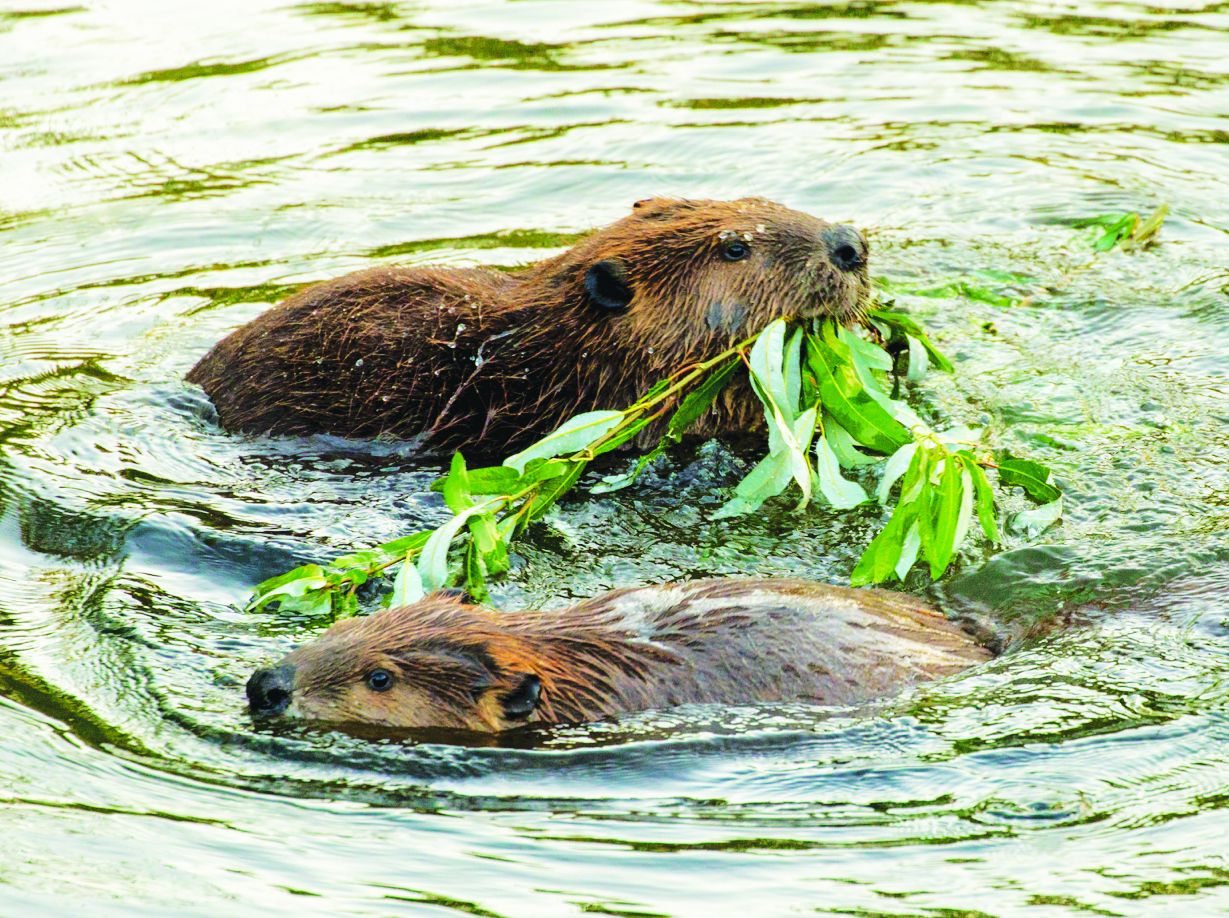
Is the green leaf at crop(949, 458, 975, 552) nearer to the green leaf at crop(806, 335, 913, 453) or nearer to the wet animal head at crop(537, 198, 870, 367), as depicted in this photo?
the green leaf at crop(806, 335, 913, 453)

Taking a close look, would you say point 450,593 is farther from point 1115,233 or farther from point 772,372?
point 1115,233

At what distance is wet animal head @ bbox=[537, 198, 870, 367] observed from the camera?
5.85 m

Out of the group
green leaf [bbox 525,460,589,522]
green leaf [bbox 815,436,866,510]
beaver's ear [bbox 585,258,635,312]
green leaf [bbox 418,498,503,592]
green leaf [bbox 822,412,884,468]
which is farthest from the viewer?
beaver's ear [bbox 585,258,635,312]

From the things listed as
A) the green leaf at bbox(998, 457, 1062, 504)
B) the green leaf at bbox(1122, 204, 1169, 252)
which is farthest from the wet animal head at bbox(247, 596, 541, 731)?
the green leaf at bbox(1122, 204, 1169, 252)

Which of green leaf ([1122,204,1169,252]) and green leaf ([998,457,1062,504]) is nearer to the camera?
green leaf ([998,457,1062,504])

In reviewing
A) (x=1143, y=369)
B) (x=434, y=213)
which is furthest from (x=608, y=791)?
(x=434, y=213)

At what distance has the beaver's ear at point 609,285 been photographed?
6.02 meters

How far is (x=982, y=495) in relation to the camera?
5.07 meters

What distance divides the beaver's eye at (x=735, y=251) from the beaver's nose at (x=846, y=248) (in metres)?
0.29

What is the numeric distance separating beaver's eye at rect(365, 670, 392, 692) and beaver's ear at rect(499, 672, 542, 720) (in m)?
0.30

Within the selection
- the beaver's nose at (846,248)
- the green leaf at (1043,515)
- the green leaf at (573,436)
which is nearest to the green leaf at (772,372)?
the beaver's nose at (846,248)

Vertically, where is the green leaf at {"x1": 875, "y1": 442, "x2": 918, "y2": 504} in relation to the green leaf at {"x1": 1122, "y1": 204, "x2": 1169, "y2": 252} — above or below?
below

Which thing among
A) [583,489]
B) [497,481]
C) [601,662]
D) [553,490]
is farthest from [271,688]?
[583,489]

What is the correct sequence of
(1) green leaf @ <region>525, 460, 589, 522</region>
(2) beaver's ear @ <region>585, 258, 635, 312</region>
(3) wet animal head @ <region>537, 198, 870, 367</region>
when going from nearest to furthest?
(1) green leaf @ <region>525, 460, 589, 522</region> < (3) wet animal head @ <region>537, 198, 870, 367</region> < (2) beaver's ear @ <region>585, 258, 635, 312</region>
